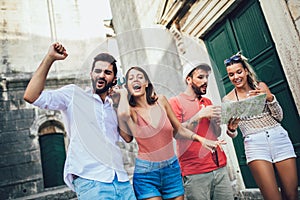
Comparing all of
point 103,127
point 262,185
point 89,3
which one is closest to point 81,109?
point 103,127

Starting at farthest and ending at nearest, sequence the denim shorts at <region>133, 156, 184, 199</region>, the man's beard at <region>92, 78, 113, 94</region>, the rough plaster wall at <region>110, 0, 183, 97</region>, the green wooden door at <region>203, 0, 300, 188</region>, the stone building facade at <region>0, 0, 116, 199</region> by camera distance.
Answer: the stone building facade at <region>0, 0, 116, 199</region> → the green wooden door at <region>203, 0, 300, 188</region> → the denim shorts at <region>133, 156, 184, 199</region> → the man's beard at <region>92, 78, 113, 94</region> → the rough plaster wall at <region>110, 0, 183, 97</region>

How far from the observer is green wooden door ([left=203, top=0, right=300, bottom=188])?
9.35ft

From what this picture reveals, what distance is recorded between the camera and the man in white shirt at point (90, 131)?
1.31 metres

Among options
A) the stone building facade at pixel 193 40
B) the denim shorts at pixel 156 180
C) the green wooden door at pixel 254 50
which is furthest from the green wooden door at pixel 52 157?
the denim shorts at pixel 156 180

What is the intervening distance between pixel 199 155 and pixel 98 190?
0.97 meters

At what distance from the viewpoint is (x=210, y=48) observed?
162 inches

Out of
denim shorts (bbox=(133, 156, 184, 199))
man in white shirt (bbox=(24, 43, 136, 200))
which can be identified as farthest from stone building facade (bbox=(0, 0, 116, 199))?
man in white shirt (bbox=(24, 43, 136, 200))

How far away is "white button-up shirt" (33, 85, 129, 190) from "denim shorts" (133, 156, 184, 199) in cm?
20

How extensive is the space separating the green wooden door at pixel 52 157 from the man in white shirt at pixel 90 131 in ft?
26.6

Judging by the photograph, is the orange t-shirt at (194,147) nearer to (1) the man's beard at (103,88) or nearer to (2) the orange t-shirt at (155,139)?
(2) the orange t-shirt at (155,139)

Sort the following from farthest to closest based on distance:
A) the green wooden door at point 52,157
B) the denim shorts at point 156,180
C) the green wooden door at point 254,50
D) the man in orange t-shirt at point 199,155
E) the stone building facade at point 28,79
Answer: the green wooden door at point 52,157
the stone building facade at point 28,79
the green wooden door at point 254,50
the man in orange t-shirt at point 199,155
the denim shorts at point 156,180

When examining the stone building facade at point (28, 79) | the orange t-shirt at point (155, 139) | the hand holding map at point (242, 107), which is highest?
the stone building facade at point (28, 79)

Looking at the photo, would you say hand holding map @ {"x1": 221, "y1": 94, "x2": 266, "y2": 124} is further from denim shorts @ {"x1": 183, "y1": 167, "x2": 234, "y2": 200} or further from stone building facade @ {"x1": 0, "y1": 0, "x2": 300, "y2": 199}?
denim shorts @ {"x1": 183, "y1": 167, "x2": 234, "y2": 200}

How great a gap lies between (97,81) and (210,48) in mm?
3095
